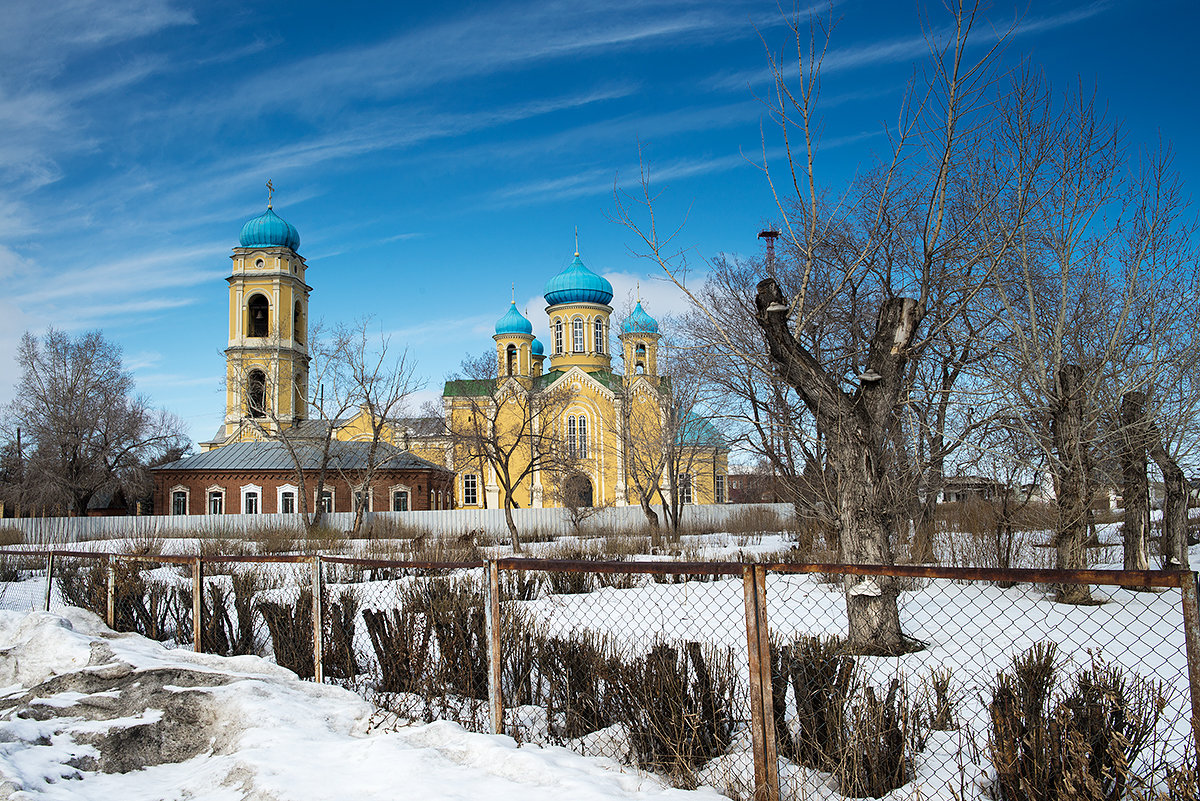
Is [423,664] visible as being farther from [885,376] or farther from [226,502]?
[226,502]

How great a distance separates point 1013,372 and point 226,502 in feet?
104

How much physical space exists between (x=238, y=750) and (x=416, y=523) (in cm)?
2678

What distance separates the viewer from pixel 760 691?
156 inches

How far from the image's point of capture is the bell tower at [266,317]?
42594mm

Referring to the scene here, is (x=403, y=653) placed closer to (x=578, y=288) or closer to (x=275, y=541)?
(x=275, y=541)

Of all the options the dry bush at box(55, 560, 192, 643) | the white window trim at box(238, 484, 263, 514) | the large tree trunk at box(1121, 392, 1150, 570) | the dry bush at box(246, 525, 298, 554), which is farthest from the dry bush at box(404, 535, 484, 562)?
the white window trim at box(238, 484, 263, 514)

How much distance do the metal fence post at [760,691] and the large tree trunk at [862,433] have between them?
374 centimetres

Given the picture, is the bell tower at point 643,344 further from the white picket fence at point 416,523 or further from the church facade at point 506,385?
the white picket fence at point 416,523

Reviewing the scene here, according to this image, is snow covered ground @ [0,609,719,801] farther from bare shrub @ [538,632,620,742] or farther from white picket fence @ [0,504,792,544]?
white picket fence @ [0,504,792,544]

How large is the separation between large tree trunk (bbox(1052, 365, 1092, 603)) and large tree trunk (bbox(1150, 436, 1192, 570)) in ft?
7.12

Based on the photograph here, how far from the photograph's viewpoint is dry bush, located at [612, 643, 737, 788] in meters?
4.52

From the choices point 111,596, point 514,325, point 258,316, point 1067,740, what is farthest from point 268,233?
point 1067,740

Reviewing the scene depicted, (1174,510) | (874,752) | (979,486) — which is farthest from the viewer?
(979,486)

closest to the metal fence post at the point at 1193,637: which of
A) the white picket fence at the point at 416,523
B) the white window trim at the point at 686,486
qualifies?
the white picket fence at the point at 416,523
